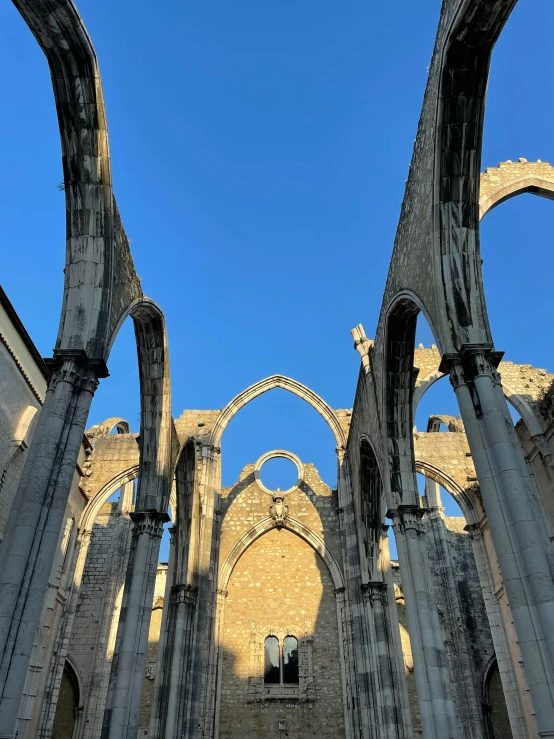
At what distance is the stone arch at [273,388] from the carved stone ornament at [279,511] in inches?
101

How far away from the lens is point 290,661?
50.0 ft

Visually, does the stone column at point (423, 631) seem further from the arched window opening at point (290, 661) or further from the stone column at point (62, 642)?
the stone column at point (62, 642)

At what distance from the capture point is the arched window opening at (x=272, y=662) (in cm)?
1502

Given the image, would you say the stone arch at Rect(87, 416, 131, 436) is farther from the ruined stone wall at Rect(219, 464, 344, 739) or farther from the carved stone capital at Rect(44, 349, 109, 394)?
the carved stone capital at Rect(44, 349, 109, 394)

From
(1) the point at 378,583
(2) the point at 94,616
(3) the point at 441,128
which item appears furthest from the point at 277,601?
(3) the point at 441,128

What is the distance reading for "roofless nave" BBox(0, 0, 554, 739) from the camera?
6086mm

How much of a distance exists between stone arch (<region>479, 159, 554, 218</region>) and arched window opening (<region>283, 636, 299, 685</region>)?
1226cm

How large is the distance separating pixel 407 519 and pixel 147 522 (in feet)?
15.6

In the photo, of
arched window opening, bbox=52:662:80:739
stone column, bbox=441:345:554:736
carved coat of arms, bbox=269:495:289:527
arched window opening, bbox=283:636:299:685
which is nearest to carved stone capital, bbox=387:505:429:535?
stone column, bbox=441:345:554:736

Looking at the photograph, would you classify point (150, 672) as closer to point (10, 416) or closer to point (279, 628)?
point (279, 628)

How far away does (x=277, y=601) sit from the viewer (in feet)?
52.7

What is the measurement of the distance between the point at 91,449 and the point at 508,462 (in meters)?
13.2

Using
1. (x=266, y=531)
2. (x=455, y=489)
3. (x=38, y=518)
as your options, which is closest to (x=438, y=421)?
(x=455, y=489)

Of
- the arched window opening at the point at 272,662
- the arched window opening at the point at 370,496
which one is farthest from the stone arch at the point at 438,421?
the arched window opening at the point at 272,662
